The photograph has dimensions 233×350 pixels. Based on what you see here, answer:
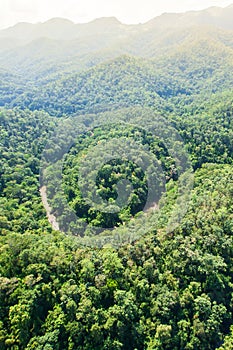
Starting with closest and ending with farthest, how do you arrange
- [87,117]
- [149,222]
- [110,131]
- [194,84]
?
1. [149,222]
2. [110,131]
3. [87,117]
4. [194,84]

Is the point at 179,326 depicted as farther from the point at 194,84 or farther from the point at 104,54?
the point at 104,54

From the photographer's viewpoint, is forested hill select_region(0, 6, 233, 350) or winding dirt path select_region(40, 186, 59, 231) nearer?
forested hill select_region(0, 6, 233, 350)

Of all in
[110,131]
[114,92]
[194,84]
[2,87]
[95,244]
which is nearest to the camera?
[95,244]

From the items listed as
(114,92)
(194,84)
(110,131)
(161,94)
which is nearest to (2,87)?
(114,92)

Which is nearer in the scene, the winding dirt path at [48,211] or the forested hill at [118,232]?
the forested hill at [118,232]

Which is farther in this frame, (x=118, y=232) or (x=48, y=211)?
(x=48, y=211)

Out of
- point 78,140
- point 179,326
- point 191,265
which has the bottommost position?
point 179,326

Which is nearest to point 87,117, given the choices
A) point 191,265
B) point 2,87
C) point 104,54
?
point 191,265

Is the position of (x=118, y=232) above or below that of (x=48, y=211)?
above

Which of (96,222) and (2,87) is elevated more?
(2,87)

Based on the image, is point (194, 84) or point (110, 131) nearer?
point (110, 131)
